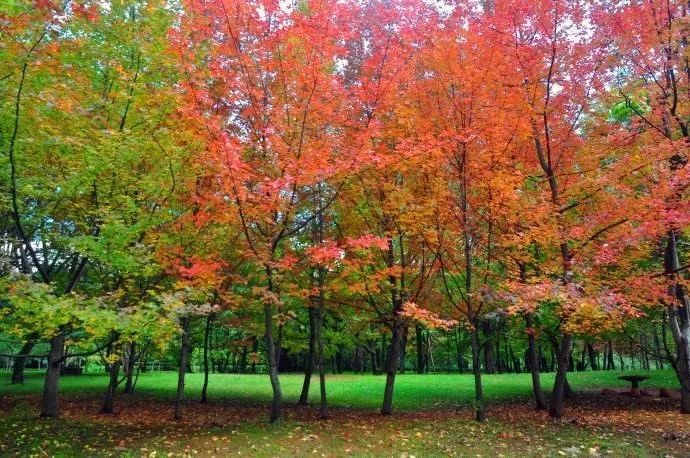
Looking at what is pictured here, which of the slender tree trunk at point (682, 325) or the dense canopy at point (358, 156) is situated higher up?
the dense canopy at point (358, 156)

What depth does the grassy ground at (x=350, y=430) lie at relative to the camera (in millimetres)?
7438

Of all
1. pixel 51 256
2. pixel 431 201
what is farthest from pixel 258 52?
pixel 51 256

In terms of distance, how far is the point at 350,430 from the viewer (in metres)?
9.34

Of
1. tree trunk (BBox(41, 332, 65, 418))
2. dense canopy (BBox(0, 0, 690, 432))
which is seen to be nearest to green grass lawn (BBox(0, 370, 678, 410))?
dense canopy (BBox(0, 0, 690, 432))

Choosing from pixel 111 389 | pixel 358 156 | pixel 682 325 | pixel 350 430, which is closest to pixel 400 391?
pixel 350 430

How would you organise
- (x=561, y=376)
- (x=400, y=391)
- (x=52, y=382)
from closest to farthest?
(x=52, y=382) < (x=561, y=376) < (x=400, y=391)

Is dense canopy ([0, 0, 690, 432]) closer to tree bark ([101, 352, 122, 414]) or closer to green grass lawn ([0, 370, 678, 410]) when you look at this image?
tree bark ([101, 352, 122, 414])

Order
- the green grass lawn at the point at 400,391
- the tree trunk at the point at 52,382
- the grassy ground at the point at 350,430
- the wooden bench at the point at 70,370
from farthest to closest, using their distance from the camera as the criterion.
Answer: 1. the wooden bench at the point at 70,370
2. the green grass lawn at the point at 400,391
3. the tree trunk at the point at 52,382
4. the grassy ground at the point at 350,430

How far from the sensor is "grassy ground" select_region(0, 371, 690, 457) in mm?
7438

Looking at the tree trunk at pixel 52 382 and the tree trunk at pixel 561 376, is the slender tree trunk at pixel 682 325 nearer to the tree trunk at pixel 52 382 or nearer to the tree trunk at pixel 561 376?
the tree trunk at pixel 561 376

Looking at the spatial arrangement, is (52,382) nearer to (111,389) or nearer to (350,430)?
(111,389)

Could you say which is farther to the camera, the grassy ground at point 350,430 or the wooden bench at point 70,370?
the wooden bench at point 70,370

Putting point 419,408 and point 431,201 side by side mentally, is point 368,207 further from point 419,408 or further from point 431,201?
point 419,408

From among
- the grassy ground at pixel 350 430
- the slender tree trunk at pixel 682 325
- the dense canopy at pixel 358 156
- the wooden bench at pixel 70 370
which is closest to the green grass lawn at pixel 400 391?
the grassy ground at pixel 350 430
